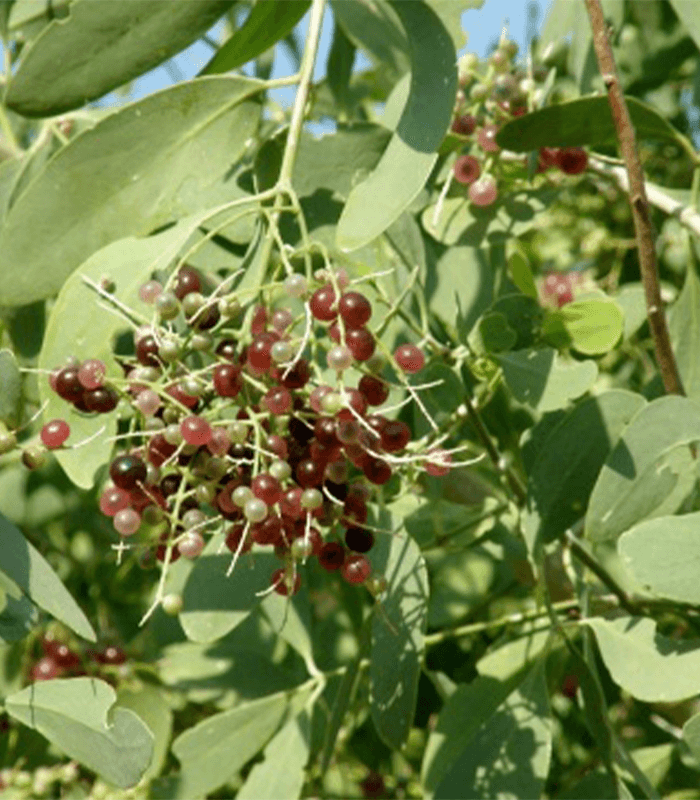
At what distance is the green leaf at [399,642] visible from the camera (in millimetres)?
1228

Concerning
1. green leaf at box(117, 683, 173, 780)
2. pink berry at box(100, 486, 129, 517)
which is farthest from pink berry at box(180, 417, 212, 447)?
green leaf at box(117, 683, 173, 780)

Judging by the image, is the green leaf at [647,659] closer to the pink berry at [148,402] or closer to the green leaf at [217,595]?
the green leaf at [217,595]

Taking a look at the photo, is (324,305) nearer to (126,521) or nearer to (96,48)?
(126,521)

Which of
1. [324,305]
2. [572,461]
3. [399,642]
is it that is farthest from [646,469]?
[324,305]

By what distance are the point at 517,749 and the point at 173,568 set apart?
1.13ft

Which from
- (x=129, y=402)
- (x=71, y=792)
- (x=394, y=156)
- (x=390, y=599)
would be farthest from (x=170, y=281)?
(x=71, y=792)

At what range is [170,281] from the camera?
1.12 meters

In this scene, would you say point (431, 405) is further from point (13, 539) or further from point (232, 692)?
point (232, 692)

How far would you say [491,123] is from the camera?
1.46 m

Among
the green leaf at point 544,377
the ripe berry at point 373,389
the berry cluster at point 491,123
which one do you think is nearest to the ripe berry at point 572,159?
the berry cluster at point 491,123

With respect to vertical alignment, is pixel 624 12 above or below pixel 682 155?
above

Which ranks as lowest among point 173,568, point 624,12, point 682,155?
point 682,155

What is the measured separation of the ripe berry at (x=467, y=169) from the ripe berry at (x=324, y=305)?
1.41ft

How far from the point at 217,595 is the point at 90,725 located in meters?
0.23
